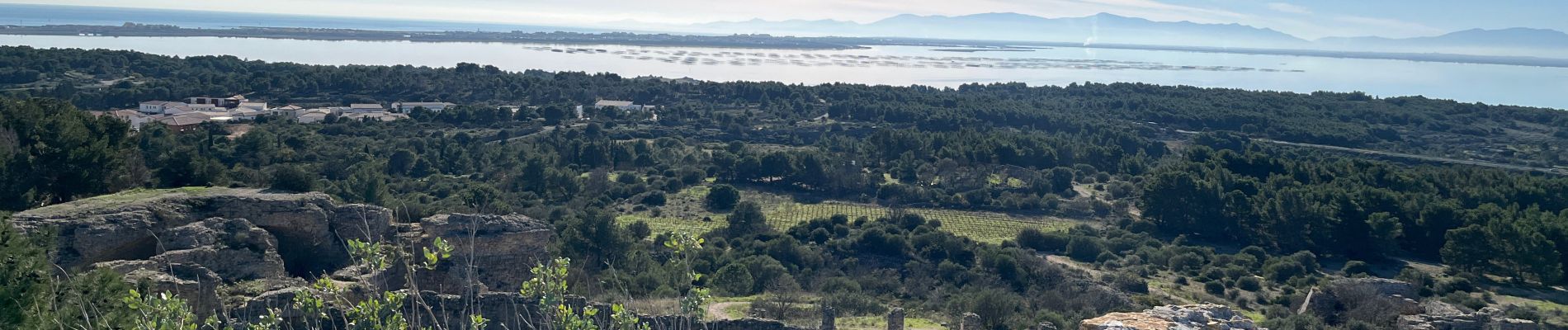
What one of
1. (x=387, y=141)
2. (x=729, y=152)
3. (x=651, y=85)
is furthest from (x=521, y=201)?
(x=651, y=85)

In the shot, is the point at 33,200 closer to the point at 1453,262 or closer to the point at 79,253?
the point at 79,253

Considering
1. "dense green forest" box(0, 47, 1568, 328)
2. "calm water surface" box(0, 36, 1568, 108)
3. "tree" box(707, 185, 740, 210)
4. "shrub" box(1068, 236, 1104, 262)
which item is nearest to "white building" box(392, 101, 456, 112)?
"dense green forest" box(0, 47, 1568, 328)

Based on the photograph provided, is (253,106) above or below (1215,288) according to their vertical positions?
above

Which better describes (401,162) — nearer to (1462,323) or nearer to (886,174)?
(886,174)

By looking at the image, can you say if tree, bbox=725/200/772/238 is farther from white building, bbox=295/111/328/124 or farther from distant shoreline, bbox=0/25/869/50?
distant shoreline, bbox=0/25/869/50

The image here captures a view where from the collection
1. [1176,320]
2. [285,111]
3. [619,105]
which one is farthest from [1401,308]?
[619,105]

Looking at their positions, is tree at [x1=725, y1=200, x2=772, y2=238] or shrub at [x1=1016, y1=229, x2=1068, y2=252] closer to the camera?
tree at [x1=725, y1=200, x2=772, y2=238]

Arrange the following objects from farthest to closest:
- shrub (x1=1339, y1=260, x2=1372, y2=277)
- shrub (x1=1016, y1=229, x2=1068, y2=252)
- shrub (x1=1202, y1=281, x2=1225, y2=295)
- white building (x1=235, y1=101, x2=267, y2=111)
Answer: white building (x1=235, y1=101, x2=267, y2=111)
shrub (x1=1016, y1=229, x2=1068, y2=252)
shrub (x1=1339, y1=260, x2=1372, y2=277)
shrub (x1=1202, y1=281, x2=1225, y2=295)
